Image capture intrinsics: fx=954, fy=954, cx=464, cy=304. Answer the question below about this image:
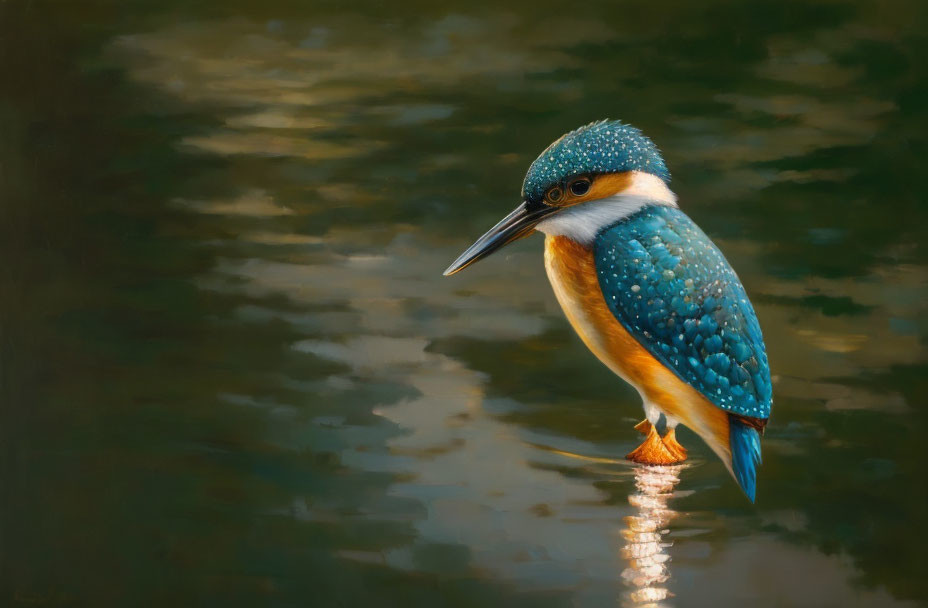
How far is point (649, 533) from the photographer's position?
1270 mm

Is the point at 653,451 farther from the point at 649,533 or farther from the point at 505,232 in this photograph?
the point at 505,232

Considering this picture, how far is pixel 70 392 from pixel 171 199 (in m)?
0.31

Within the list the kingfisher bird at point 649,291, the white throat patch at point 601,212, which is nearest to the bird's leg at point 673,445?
the kingfisher bird at point 649,291

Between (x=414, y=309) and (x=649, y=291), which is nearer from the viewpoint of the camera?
(x=649, y=291)

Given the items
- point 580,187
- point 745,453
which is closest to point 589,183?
point 580,187

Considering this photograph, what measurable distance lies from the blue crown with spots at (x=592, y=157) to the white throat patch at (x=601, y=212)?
2cm

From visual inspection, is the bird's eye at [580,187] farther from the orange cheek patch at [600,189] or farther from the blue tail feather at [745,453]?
the blue tail feather at [745,453]

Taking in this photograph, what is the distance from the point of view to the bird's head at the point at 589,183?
122 cm

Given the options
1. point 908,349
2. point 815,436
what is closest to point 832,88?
point 908,349

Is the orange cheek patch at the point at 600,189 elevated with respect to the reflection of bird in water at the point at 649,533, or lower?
elevated

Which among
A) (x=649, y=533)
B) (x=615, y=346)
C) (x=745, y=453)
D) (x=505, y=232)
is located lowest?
(x=649, y=533)

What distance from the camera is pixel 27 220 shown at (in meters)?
1.35

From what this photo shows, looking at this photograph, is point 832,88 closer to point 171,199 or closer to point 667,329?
point 667,329

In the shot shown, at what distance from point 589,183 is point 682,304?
0.63 feet
